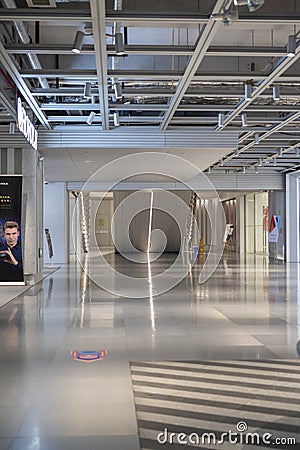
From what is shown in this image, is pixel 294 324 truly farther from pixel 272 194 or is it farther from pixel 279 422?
pixel 272 194

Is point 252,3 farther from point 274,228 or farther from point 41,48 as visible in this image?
point 274,228

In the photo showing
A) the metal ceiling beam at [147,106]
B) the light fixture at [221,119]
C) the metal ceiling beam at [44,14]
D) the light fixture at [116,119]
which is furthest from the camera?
the light fixture at [221,119]

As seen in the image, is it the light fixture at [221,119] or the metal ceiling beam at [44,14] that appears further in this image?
the light fixture at [221,119]

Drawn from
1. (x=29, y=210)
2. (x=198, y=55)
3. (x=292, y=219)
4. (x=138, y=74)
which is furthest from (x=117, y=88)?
(x=292, y=219)

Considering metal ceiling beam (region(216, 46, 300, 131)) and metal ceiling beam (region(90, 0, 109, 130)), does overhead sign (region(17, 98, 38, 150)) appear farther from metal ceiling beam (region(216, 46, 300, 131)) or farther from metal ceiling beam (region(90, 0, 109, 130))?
metal ceiling beam (region(216, 46, 300, 131))

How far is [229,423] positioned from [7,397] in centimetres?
187

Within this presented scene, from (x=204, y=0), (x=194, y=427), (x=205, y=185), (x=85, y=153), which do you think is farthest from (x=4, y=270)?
(x=205, y=185)

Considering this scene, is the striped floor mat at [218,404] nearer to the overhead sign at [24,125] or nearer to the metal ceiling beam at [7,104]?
the metal ceiling beam at [7,104]

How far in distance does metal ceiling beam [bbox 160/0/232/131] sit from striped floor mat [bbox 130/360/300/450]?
12.3ft

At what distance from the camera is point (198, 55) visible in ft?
29.1

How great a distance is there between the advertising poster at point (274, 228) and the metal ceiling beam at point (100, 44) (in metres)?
18.3

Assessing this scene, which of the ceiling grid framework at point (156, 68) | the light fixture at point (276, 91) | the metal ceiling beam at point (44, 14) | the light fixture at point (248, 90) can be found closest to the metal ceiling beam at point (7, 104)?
A: the ceiling grid framework at point (156, 68)

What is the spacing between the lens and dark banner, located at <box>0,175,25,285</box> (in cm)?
1559

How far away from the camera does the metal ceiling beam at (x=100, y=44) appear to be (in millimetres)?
6875
